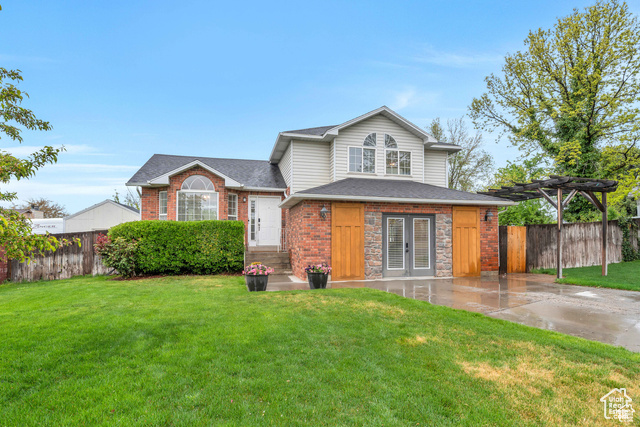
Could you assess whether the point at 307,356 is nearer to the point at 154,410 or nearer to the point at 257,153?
the point at 154,410

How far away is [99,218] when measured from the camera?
19.8m

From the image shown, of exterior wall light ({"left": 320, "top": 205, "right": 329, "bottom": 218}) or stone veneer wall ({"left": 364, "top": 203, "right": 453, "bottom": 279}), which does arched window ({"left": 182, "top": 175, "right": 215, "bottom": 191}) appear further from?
stone veneer wall ({"left": 364, "top": 203, "right": 453, "bottom": 279})

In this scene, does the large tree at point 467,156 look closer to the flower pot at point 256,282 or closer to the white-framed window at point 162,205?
the white-framed window at point 162,205

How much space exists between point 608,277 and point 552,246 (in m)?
2.73

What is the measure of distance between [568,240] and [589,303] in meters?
7.48

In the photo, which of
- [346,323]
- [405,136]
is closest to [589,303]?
[346,323]

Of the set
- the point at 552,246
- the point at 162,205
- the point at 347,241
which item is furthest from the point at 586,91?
the point at 162,205

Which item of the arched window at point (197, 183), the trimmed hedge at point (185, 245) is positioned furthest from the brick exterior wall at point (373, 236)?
the arched window at point (197, 183)

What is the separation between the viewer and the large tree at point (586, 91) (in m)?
15.8

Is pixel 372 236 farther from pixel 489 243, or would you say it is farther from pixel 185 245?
pixel 185 245

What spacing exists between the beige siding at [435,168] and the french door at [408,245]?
149 inches

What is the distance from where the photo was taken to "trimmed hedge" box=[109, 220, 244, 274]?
35.6ft

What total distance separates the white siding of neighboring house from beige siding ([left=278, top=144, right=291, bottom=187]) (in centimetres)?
1125

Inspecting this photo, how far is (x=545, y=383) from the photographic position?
298 cm
